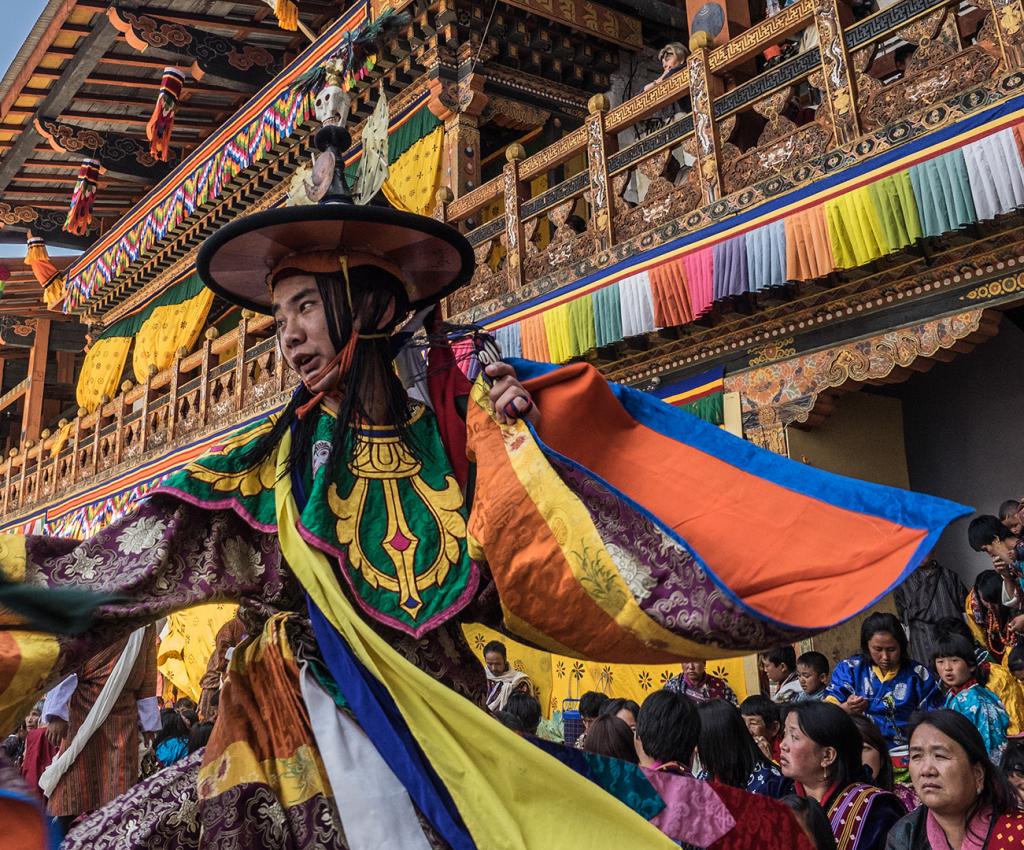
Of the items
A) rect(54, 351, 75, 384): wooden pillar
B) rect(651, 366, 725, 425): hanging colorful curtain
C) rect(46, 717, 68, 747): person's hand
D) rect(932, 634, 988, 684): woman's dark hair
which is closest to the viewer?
rect(932, 634, 988, 684): woman's dark hair

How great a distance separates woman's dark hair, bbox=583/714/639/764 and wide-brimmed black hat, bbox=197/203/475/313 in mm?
1721

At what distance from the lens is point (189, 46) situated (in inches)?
501

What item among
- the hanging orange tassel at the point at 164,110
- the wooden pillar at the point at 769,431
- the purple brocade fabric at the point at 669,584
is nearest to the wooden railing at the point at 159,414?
the hanging orange tassel at the point at 164,110

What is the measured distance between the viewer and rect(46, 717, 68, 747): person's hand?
4.82 meters

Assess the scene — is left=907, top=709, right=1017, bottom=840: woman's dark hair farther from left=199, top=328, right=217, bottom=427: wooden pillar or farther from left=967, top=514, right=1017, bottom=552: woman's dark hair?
left=199, top=328, right=217, bottom=427: wooden pillar

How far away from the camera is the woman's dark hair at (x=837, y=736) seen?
3088 mm

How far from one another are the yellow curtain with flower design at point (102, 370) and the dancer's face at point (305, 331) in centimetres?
1535

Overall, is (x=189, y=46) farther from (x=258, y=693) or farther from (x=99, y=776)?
(x=258, y=693)

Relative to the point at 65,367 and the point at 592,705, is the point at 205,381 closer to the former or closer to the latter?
the point at 592,705

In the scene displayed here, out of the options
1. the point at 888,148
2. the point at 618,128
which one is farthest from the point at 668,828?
the point at 618,128

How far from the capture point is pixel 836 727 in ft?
10.1

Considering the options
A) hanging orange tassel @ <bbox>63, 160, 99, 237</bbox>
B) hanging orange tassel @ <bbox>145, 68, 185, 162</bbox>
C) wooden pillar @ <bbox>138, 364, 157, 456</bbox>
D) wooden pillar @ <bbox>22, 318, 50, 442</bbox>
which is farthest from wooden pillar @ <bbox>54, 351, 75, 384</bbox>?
hanging orange tassel @ <bbox>145, 68, 185, 162</bbox>

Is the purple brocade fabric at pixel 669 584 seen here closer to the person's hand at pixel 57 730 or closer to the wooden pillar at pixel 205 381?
the person's hand at pixel 57 730

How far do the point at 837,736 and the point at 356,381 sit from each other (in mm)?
1892
